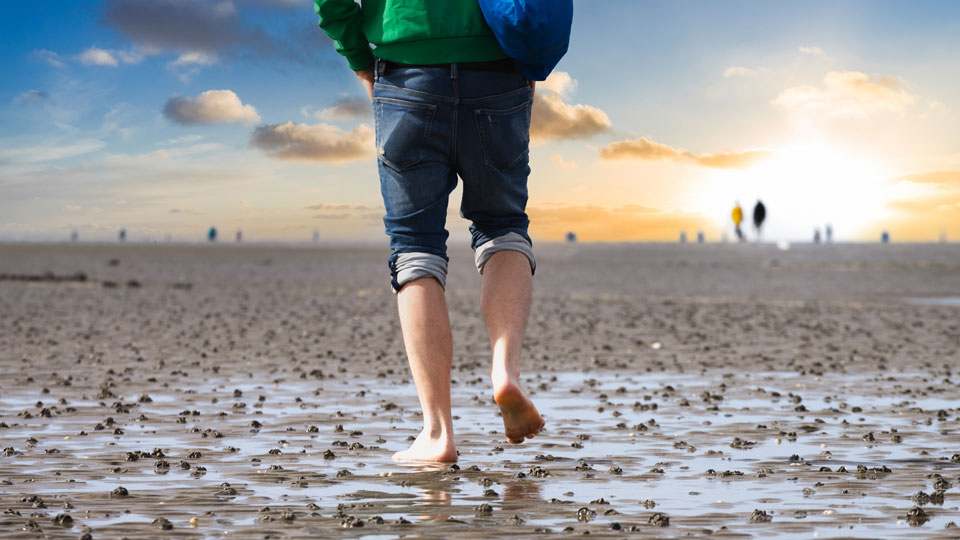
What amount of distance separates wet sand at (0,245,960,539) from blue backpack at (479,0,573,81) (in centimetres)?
163

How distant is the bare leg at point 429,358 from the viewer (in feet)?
15.0

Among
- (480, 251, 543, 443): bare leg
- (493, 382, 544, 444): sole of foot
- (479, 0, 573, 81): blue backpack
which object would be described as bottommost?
(493, 382, 544, 444): sole of foot

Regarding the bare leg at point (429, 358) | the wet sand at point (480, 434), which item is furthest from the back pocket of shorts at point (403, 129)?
the wet sand at point (480, 434)

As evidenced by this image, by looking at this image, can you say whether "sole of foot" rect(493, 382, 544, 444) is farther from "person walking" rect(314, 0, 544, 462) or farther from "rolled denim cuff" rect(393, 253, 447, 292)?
"rolled denim cuff" rect(393, 253, 447, 292)

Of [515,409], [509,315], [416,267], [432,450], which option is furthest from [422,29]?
[432,450]

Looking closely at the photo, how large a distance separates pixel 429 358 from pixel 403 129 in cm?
92

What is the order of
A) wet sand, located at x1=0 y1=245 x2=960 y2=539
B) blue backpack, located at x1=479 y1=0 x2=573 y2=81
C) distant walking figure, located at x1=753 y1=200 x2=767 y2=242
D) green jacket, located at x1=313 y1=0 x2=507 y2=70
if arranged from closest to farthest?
wet sand, located at x1=0 y1=245 x2=960 y2=539 → blue backpack, located at x1=479 y1=0 x2=573 y2=81 → green jacket, located at x1=313 y1=0 x2=507 y2=70 → distant walking figure, located at x1=753 y1=200 x2=767 y2=242

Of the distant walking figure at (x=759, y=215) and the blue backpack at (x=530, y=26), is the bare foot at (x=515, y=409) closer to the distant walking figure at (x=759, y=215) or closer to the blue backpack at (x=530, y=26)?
the blue backpack at (x=530, y=26)

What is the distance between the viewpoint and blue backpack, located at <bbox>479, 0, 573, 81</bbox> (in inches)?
170

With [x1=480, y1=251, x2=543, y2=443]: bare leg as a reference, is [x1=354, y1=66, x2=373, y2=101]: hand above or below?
above

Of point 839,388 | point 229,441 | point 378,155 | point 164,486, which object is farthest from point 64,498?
point 839,388

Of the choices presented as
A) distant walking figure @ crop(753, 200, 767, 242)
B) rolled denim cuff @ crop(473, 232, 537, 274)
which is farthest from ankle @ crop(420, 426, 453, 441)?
distant walking figure @ crop(753, 200, 767, 242)

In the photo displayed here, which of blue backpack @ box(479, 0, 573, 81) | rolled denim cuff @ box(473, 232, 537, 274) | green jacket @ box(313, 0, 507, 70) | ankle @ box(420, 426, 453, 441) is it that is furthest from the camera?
rolled denim cuff @ box(473, 232, 537, 274)

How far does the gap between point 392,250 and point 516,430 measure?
903mm
